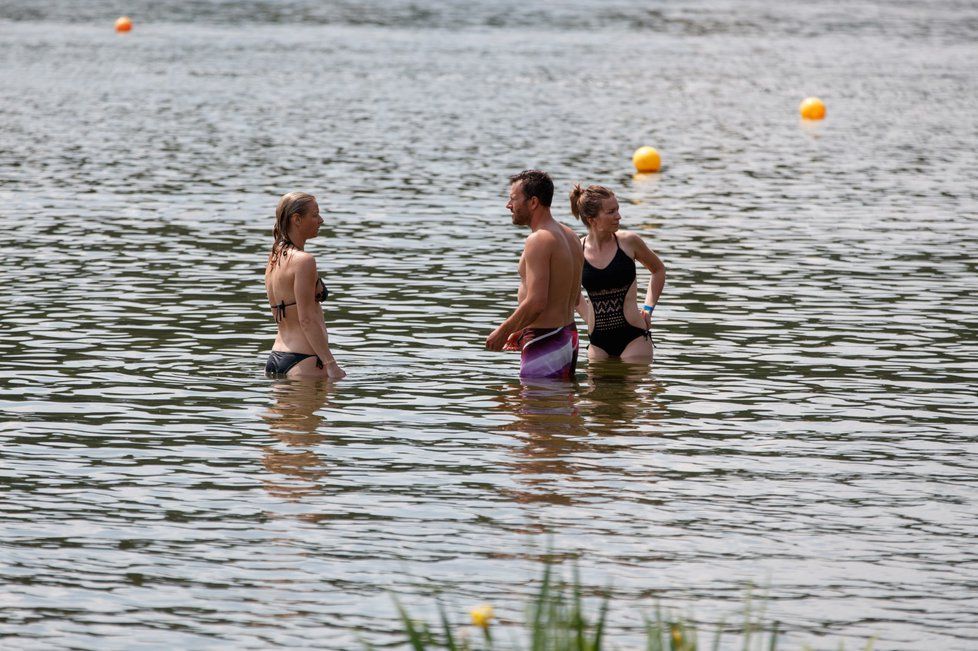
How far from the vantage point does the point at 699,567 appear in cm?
920

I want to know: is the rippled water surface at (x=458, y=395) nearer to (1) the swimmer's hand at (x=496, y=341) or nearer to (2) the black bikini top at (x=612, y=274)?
(1) the swimmer's hand at (x=496, y=341)

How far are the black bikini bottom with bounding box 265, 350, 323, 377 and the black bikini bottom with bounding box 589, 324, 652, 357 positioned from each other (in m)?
2.57

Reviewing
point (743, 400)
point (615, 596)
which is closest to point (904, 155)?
point (743, 400)

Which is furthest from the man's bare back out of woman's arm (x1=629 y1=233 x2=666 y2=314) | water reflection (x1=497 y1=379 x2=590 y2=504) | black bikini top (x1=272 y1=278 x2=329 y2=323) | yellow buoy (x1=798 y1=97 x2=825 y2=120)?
yellow buoy (x1=798 y1=97 x2=825 y2=120)

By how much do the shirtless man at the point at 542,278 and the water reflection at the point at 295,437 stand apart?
154 cm

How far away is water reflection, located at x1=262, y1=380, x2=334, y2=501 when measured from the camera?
10.9 m

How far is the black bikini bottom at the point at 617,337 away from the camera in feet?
48.5

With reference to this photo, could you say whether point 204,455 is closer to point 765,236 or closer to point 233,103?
point 765,236

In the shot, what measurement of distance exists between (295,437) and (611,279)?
11.2 feet

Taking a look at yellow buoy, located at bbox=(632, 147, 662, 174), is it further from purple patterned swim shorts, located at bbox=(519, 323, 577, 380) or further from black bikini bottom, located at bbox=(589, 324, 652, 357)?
purple patterned swim shorts, located at bbox=(519, 323, 577, 380)

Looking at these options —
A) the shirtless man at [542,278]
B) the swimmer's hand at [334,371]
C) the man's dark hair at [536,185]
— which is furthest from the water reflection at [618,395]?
the swimmer's hand at [334,371]

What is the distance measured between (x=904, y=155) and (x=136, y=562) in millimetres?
26602

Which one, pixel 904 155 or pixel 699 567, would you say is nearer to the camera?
pixel 699 567

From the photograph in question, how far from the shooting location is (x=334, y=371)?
14.0 m
